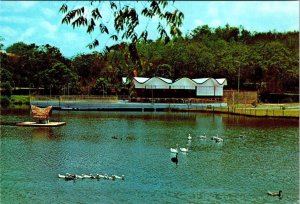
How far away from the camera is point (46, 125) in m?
32.8

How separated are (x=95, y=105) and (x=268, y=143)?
2619 centimetres

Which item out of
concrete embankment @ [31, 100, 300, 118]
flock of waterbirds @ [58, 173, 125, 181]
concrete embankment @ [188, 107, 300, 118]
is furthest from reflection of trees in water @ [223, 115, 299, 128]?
flock of waterbirds @ [58, 173, 125, 181]

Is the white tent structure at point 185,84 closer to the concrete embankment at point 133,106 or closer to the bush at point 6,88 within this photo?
the concrete embankment at point 133,106

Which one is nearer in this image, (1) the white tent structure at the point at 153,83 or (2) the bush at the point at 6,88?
(2) the bush at the point at 6,88

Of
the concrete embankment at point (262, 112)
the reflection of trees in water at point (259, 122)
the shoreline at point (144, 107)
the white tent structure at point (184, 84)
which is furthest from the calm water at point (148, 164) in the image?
the white tent structure at point (184, 84)

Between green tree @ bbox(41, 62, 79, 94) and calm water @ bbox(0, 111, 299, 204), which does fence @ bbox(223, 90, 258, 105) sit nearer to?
green tree @ bbox(41, 62, 79, 94)

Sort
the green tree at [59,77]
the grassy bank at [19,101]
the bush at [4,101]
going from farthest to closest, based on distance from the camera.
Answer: the green tree at [59,77], the grassy bank at [19,101], the bush at [4,101]

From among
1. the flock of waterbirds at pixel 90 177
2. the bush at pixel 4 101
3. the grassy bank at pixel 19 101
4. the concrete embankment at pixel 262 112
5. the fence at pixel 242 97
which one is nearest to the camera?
the flock of waterbirds at pixel 90 177

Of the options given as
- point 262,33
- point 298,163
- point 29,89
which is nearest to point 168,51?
point 29,89

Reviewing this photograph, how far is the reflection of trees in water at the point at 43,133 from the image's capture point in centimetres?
2800

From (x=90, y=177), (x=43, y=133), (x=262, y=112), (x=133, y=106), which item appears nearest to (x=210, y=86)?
(x=133, y=106)

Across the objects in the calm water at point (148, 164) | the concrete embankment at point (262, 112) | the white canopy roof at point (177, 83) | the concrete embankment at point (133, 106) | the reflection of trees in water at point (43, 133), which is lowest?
the calm water at point (148, 164)

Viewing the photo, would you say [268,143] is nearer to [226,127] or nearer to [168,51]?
[226,127]

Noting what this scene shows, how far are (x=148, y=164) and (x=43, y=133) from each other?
1142cm
